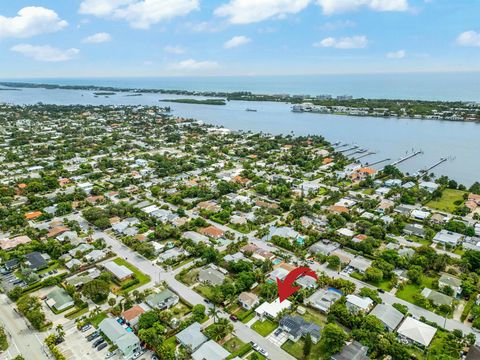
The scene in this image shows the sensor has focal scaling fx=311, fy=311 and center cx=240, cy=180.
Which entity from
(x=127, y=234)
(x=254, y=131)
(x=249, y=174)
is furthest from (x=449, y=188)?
(x=254, y=131)

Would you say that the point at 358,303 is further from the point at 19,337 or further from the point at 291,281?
the point at 19,337

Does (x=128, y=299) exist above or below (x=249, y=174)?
below

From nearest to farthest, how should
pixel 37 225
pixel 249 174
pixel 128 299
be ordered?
pixel 128 299 → pixel 37 225 → pixel 249 174

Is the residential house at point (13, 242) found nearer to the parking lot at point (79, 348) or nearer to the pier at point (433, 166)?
the parking lot at point (79, 348)

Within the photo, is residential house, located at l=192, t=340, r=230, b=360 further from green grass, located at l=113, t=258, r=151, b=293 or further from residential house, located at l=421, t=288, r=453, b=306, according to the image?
residential house, located at l=421, t=288, r=453, b=306

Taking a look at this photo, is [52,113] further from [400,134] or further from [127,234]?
[400,134]

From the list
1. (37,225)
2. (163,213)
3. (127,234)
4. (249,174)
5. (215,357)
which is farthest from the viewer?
(249,174)

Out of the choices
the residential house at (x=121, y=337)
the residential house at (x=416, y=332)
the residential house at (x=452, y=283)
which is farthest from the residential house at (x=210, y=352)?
the residential house at (x=452, y=283)
